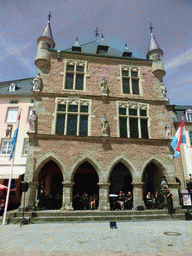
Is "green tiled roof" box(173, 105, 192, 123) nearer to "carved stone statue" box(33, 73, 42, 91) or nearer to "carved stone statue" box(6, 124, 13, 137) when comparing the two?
"carved stone statue" box(33, 73, 42, 91)

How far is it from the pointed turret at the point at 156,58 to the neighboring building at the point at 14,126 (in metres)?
14.3

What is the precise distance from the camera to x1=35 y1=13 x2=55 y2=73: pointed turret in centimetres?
1465

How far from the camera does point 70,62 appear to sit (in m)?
15.3

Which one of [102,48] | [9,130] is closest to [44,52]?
[102,48]

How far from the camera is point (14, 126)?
2103 cm

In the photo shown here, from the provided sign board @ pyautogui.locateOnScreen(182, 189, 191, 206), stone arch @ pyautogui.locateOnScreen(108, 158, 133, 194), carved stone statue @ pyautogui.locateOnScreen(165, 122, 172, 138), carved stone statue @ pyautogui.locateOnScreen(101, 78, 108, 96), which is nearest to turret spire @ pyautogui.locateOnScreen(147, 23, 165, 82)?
carved stone statue @ pyautogui.locateOnScreen(165, 122, 172, 138)

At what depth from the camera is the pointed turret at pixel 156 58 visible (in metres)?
16.1

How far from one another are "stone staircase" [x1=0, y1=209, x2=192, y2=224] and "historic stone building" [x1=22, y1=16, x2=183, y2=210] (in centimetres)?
89

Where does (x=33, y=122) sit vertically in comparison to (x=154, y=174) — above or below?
above

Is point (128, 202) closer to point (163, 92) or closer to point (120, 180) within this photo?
point (120, 180)

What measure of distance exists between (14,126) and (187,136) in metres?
20.8

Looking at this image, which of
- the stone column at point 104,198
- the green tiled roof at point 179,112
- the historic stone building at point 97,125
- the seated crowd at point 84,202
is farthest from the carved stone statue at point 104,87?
the green tiled roof at point 179,112

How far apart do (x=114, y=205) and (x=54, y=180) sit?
635cm

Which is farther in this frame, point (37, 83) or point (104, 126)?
point (37, 83)
